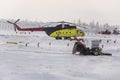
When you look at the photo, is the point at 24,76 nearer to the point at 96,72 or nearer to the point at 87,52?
the point at 96,72

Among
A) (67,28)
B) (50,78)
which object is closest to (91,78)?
(50,78)

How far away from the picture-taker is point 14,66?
19.3m

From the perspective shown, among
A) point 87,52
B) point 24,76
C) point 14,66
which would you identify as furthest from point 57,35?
point 24,76

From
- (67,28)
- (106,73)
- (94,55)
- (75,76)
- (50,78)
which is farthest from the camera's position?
(67,28)

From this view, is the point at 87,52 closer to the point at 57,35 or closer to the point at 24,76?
the point at 24,76

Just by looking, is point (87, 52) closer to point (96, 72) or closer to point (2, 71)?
point (96, 72)

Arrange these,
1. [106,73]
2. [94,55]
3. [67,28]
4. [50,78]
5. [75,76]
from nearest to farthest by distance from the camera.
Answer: [50,78] → [75,76] → [106,73] → [94,55] → [67,28]

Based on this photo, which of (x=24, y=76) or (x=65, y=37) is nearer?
(x=24, y=76)

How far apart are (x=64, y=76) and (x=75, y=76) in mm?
531

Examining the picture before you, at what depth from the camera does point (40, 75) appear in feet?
52.6

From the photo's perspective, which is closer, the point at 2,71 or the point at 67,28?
the point at 2,71

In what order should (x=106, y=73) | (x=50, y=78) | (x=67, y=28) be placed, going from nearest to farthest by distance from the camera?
1. (x=50, y=78)
2. (x=106, y=73)
3. (x=67, y=28)

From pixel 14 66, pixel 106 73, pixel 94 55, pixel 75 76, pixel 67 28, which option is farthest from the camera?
pixel 67 28

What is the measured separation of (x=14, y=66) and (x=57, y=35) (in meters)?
37.8
